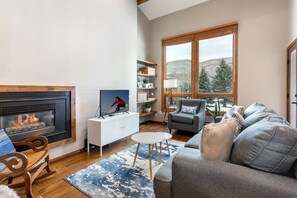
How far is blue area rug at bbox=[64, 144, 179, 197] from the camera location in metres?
1.75

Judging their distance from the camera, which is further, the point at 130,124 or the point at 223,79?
the point at 223,79

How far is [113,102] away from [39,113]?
1306 millimetres

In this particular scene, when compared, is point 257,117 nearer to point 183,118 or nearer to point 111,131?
point 183,118

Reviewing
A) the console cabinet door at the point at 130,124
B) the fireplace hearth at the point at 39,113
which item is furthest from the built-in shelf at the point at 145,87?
the fireplace hearth at the point at 39,113

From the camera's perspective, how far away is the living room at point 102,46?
2100mm

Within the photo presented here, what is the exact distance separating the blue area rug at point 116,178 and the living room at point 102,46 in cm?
16

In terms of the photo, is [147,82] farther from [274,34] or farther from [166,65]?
[274,34]

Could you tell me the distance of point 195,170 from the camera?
1109 millimetres

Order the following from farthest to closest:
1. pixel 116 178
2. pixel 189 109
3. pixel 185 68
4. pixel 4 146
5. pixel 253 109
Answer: pixel 185 68 < pixel 189 109 < pixel 253 109 < pixel 116 178 < pixel 4 146

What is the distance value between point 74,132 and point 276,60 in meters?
4.52

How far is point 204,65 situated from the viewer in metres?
4.47

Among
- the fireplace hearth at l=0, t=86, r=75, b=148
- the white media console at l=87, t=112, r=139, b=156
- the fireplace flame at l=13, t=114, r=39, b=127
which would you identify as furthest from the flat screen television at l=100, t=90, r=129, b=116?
the fireplace flame at l=13, t=114, r=39, b=127

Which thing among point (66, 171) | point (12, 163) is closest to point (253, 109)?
point (66, 171)

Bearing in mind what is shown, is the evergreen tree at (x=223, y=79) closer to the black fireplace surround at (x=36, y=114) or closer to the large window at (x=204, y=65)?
the large window at (x=204, y=65)
